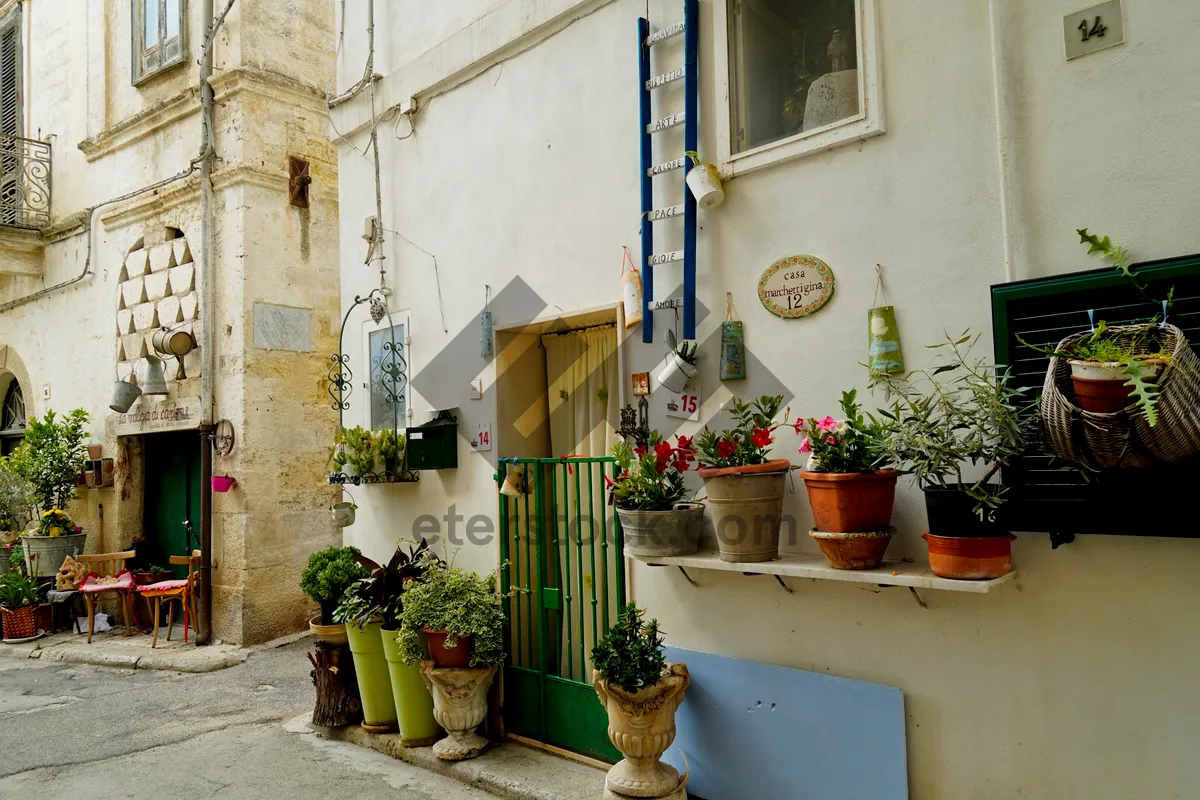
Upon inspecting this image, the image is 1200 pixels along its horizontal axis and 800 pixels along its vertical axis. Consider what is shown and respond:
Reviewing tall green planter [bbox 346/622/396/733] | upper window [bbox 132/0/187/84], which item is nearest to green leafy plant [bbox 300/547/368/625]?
tall green planter [bbox 346/622/396/733]

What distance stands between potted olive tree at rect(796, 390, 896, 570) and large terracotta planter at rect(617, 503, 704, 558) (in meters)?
0.67

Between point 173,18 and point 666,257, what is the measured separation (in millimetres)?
7866

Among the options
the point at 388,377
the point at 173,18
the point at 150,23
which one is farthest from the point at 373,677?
the point at 150,23

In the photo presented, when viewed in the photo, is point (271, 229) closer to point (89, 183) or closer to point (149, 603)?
point (89, 183)

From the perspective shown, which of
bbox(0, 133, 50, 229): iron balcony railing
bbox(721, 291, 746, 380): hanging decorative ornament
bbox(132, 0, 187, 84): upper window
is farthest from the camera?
bbox(0, 133, 50, 229): iron balcony railing

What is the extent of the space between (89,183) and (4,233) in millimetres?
1424

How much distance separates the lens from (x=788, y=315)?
3.68 meters

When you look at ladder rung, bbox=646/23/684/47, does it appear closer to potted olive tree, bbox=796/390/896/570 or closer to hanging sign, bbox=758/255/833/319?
hanging sign, bbox=758/255/833/319

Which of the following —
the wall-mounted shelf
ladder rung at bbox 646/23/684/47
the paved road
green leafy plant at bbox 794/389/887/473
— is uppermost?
ladder rung at bbox 646/23/684/47

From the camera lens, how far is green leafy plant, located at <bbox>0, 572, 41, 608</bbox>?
8750 mm

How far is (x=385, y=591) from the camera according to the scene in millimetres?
5023

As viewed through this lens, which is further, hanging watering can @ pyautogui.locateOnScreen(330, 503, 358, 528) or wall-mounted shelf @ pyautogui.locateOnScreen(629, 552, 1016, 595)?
hanging watering can @ pyautogui.locateOnScreen(330, 503, 358, 528)

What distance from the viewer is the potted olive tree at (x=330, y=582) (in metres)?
5.27

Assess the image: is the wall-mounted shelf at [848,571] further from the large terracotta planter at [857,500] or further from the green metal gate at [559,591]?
the green metal gate at [559,591]
